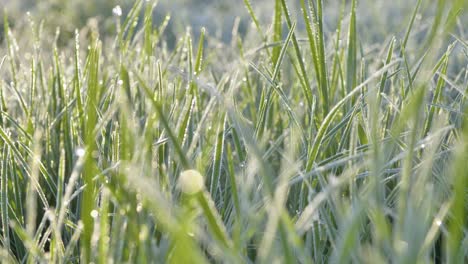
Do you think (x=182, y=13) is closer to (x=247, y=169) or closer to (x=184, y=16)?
(x=184, y=16)

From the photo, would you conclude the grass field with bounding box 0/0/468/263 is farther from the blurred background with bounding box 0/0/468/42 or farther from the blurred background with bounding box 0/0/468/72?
the blurred background with bounding box 0/0/468/42

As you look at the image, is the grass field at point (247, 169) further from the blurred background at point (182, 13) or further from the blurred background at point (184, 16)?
the blurred background at point (182, 13)

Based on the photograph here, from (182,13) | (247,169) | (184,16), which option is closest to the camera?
(247,169)

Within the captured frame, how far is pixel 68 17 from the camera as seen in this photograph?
320cm

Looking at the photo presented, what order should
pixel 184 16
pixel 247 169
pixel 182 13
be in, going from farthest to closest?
pixel 182 13
pixel 184 16
pixel 247 169

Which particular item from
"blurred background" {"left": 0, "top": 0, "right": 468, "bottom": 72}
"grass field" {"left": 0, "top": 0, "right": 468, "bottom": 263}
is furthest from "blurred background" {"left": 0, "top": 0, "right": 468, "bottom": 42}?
"grass field" {"left": 0, "top": 0, "right": 468, "bottom": 263}

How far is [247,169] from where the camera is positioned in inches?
25.7

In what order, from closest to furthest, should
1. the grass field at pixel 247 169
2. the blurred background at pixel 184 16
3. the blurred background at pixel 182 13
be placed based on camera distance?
the grass field at pixel 247 169 → the blurred background at pixel 184 16 → the blurred background at pixel 182 13

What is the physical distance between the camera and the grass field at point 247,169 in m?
0.47

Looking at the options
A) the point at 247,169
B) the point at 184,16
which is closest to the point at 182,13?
the point at 184,16

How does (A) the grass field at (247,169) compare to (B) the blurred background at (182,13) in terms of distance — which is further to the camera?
(B) the blurred background at (182,13)

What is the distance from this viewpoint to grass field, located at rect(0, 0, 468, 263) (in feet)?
1.53

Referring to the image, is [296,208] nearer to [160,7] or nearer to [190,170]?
[190,170]

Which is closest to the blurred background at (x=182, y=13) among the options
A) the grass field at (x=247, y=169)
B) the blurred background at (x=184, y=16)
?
the blurred background at (x=184, y=16)
